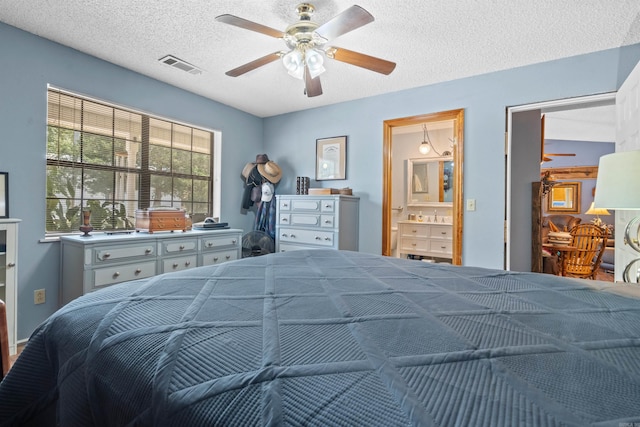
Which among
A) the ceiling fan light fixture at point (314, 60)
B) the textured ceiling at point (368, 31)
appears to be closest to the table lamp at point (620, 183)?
the textured ceiling at point (368, 31)

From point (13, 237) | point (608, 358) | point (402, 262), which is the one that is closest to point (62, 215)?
point (13, 237)

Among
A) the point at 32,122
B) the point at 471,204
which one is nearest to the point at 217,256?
the point at 32,122

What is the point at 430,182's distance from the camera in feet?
17.3

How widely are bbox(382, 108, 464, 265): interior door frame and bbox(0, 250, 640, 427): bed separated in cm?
200

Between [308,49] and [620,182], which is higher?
[308,49]

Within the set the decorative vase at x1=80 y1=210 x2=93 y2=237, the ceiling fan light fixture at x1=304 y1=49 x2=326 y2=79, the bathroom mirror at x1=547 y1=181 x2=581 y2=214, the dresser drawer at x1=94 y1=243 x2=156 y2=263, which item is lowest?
the dresser drawer at x1=94 y1=243 x2=156 y2=263

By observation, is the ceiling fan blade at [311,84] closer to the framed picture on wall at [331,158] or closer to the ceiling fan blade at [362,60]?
the ceiling fan blade at [362,60]

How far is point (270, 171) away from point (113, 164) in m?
1.74

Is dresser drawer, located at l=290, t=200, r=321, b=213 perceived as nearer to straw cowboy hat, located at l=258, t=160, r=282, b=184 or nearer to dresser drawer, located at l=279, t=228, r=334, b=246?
dresser drawer, located at l=279, t=228, r=334, b=246

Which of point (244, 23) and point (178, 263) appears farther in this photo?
point (178, 263)

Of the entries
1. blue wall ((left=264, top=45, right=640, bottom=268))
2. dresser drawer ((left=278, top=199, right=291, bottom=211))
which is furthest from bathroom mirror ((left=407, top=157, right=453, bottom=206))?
dresser drawer ((left=278, top=199, right=291, bottom=211))

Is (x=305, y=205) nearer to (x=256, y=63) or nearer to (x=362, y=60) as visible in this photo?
(x=256, y=63)

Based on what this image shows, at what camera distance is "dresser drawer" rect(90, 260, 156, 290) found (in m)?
2.40

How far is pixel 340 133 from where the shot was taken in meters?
3.84
